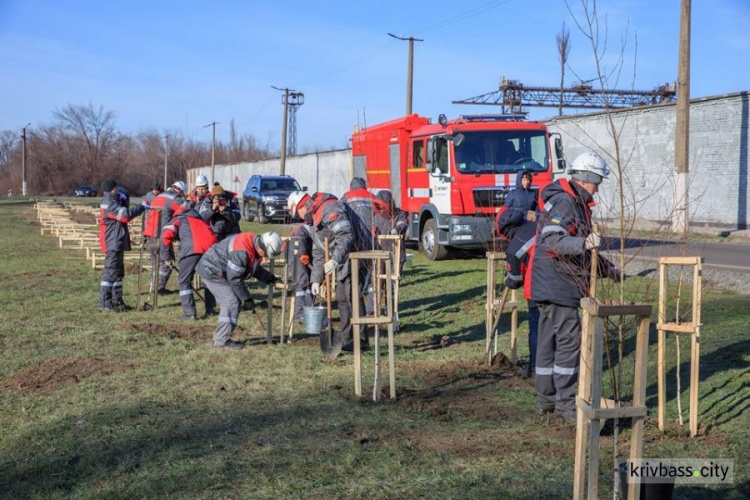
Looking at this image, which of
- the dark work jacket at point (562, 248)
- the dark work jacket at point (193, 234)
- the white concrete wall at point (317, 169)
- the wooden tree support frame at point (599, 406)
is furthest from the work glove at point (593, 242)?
the white concrete wall at point (317, 169)

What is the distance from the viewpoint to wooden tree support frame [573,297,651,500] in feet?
12.9

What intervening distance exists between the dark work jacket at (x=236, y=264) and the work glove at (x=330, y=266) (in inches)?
38.5

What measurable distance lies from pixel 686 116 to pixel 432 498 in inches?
763

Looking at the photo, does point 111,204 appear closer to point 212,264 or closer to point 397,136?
point 212,264

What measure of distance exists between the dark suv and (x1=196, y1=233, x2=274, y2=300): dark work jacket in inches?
961

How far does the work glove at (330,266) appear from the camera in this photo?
28.0 feet

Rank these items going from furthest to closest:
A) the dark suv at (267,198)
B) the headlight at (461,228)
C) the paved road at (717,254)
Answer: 1. the dark suv at (267,198)
2. the headlight at (461,228)
3. the paved road at (717,254)

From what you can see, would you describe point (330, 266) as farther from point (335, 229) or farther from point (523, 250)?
point (523, 250)

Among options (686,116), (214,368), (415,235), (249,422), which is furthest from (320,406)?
(686,116)

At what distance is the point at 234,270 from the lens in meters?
9.12

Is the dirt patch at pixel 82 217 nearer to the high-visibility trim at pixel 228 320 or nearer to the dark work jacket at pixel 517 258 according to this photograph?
the high-visibility trim at pixel 228 320

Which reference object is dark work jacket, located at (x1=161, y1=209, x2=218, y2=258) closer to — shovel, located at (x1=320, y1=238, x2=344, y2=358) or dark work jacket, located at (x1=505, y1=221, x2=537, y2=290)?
shovel, located at (x1=320, y1=238, x2=344, y2=358)

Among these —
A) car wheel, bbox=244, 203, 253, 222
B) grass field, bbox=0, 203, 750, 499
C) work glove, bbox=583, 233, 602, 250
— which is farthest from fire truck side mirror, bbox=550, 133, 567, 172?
car wheel, bbox=244, 203, 253, 222

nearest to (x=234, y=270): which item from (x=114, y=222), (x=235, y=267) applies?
(x=235, y=267)
